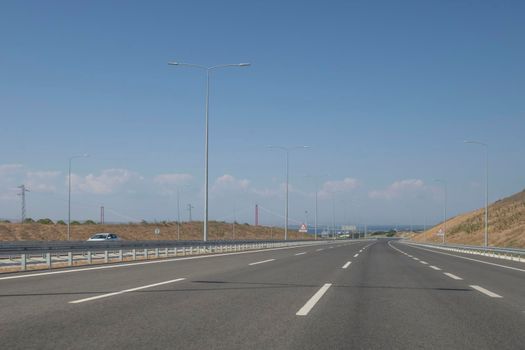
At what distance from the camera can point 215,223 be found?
122m

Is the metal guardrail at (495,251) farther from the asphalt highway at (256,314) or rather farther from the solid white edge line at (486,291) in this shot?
the asphalt highway at (256,314)

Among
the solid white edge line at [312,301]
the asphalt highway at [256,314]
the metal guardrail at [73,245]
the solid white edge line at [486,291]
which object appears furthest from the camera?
the metal guardrail at [73,245]

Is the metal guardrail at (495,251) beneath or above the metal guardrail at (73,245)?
beneath

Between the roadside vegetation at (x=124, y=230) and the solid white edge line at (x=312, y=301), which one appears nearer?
the solid white edge line at (x=312, y=301)

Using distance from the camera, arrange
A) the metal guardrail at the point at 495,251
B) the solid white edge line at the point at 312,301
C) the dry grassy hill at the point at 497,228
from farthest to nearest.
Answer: the dry grassy hill at the point at 497,228 → the metal guardrail at the point at 495,251 → the solid white edge line at the point at 312,301

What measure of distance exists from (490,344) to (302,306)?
350 cm

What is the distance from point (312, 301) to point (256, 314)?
184cm

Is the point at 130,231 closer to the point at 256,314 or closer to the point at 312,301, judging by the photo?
the point at 312,301

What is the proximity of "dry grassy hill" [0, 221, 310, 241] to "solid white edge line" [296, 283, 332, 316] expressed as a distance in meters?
58.2

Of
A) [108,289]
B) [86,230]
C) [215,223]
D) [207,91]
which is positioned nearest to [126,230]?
[86,230]

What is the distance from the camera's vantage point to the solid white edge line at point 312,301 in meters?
8.65

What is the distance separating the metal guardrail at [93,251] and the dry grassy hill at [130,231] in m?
34.9

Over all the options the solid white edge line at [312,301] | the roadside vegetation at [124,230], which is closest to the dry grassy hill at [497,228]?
the roadside vegetation at [124,230]

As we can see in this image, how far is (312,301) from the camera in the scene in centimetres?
995
